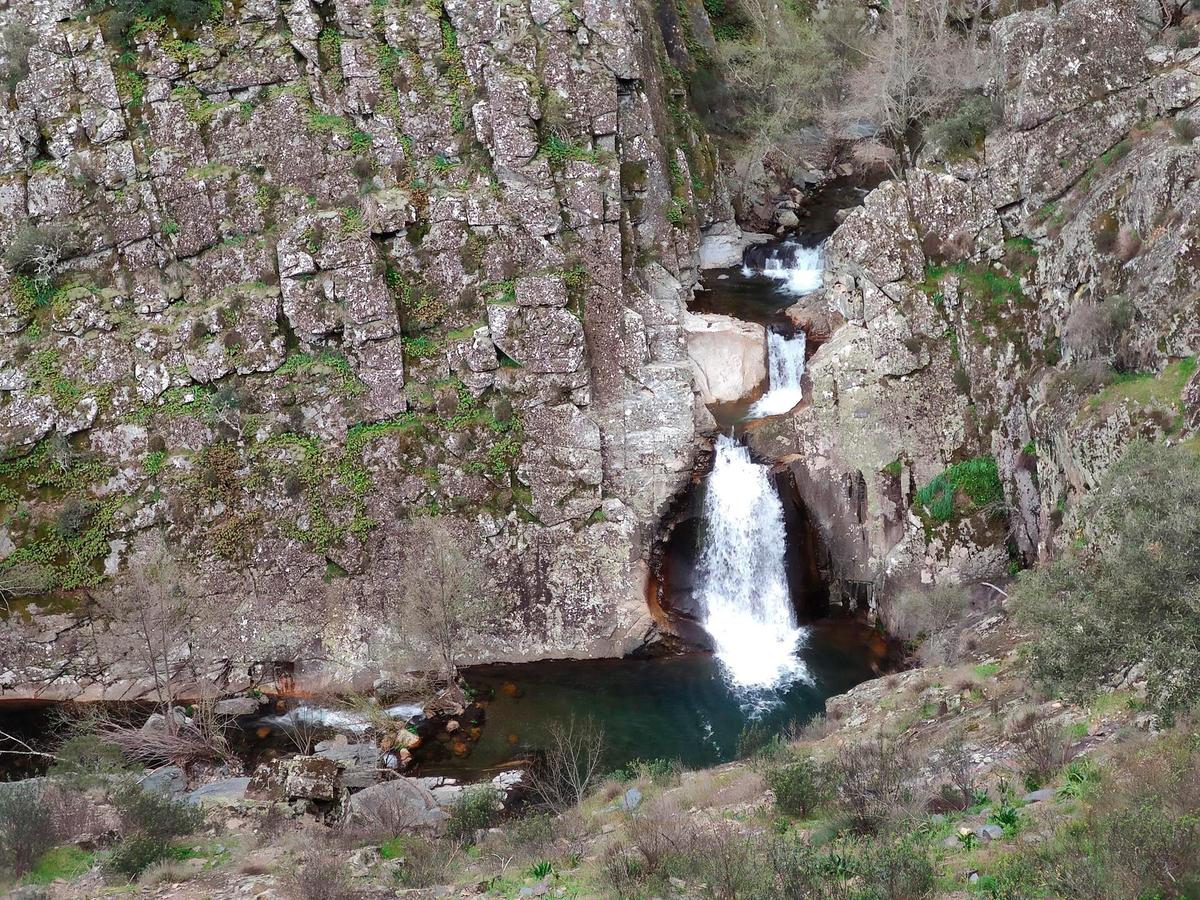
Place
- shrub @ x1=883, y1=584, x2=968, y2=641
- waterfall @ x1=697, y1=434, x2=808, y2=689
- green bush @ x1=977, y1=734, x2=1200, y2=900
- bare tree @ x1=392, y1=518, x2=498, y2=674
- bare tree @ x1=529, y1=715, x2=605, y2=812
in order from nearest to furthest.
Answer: green bush @ x1=977, y1=734, x2=1200, y2=900 → bare tree @ x1=529, y1=715, x2=605, y2=812 → shrub @ x1=883, y1=584, x2=968, y2=641 → bare tree @ x1=392, y1=518, x2=498, y2=674 → waterfall @ x1=697, y1=434, x2=808, y2=689

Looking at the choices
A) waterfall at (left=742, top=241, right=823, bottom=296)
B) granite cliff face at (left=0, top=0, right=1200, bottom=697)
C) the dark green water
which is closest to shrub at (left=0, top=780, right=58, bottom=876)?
the dark green water

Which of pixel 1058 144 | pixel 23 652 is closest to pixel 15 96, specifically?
pixel 23 652

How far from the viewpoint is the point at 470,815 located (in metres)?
22.1

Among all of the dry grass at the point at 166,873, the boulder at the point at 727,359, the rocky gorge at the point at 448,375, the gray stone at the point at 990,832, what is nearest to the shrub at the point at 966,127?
the rocky gorge at the point at 448,375

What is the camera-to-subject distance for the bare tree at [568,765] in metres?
23.6

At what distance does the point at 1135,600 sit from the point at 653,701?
16.6 metres

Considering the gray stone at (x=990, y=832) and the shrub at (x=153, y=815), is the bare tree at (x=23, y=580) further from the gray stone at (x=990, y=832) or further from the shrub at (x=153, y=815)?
the gray stone at (x=990, y=832)

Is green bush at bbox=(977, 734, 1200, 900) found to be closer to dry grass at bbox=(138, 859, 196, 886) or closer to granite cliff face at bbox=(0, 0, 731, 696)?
dry grass at bbox=(138, 859, 196, 886)

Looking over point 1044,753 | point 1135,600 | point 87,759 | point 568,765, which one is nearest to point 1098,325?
point 1135,600

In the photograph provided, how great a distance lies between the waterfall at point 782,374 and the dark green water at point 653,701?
24.4 feet

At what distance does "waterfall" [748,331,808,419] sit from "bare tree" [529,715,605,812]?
1204 cm

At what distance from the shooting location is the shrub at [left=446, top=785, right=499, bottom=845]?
70.5 feet

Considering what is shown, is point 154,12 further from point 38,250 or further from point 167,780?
point 167,780

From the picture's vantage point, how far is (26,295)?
32.1 metres
